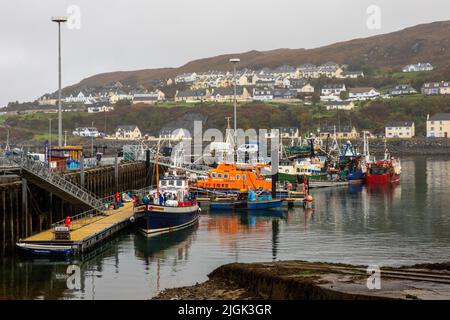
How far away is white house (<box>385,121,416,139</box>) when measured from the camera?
177 m

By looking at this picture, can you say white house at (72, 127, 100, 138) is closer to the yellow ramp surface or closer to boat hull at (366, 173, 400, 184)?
boat hull at (366, 173, 400, 184)

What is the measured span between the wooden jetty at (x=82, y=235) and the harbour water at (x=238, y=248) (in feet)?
1.95

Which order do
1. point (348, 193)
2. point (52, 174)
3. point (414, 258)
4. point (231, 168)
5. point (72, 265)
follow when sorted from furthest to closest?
point (348, 193), point (231, 168), point (52, 174), point (414, 258), point (72, 265)

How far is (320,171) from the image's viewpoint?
9238 centimetres

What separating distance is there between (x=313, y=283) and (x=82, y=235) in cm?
1654

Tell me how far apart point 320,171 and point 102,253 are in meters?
56.5

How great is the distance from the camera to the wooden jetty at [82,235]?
3625 centimetres

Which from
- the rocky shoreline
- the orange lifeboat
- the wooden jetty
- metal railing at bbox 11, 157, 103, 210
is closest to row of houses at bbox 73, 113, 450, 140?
the orange lifeboat

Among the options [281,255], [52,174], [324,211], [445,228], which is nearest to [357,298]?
[281,255]

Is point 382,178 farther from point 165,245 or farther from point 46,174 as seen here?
point 46,174

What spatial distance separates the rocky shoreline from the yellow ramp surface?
10.0 metres

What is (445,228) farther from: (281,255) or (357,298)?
(357,298)

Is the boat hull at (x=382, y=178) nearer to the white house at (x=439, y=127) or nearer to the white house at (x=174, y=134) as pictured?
the white house at (x=174, y=134)

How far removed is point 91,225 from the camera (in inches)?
1678
